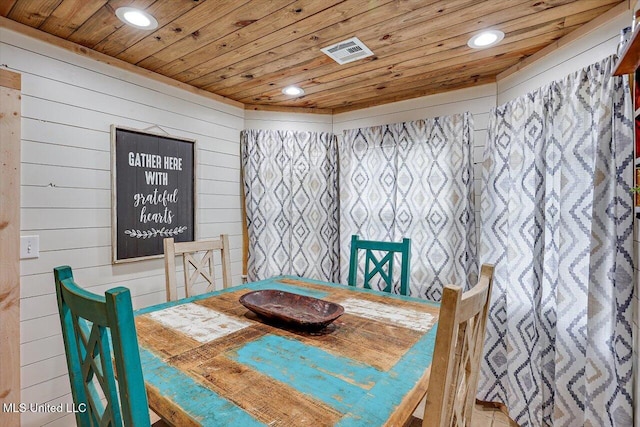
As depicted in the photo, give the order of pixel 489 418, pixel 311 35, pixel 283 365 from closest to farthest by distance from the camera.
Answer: pixel 283 365 < pixel 311 35 < pixel 489 418

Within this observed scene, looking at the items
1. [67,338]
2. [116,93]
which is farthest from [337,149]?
A: [67,338]

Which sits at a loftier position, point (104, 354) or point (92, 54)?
point (92, 54)

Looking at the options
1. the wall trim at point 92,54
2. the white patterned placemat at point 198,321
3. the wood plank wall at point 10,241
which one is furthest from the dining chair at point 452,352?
the wall trim at point 92,54

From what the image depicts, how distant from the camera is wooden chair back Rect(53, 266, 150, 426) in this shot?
0.68 m

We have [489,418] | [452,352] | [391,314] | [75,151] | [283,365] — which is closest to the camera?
[452,352]

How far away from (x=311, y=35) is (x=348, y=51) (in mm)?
296

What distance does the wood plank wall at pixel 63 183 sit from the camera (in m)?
1.76

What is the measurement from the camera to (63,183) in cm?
189

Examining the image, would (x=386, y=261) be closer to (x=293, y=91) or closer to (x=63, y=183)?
(x=293, y=91)

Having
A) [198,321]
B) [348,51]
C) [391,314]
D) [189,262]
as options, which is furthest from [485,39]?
[189,262]

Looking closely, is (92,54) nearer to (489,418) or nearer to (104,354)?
(104,354)

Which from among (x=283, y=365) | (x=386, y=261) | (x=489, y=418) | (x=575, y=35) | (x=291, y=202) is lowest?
(x=489, y=418)

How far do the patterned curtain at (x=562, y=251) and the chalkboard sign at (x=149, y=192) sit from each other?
7.66 feet

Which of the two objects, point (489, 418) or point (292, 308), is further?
point (489, 418)
